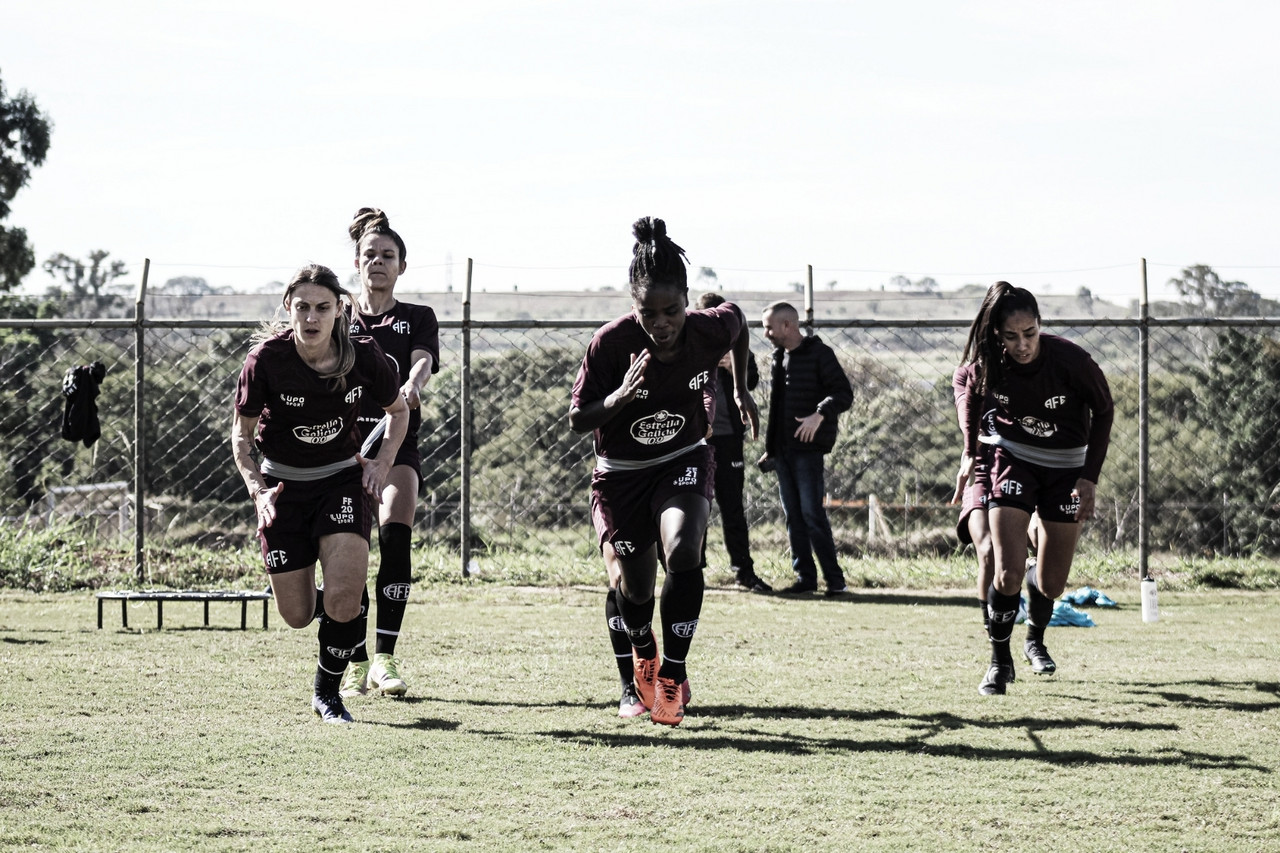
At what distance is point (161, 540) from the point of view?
1366 centimetres

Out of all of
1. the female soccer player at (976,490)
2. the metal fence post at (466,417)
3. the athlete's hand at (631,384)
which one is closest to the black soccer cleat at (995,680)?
the female soccer player at (976,490)

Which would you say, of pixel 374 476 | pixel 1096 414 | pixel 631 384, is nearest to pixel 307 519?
pixel 374 476

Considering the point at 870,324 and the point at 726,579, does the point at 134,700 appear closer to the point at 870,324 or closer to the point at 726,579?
the point at 726,579

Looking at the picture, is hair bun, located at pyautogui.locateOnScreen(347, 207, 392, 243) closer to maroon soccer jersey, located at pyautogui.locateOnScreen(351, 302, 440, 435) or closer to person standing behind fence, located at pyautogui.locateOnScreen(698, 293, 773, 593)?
maroon soccer jersey, located at pyautogui.locateOnScreen(351, 302, 440, 435)

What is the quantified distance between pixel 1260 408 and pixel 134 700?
43.6ft

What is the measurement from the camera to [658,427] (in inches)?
251

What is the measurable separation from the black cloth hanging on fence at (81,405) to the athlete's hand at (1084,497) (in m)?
7.22

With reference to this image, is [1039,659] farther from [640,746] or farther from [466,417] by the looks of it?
[466,417]

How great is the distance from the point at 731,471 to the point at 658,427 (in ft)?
16.6

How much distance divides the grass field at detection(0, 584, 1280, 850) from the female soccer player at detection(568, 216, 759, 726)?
0.46 m

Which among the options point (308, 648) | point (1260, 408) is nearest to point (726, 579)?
point (308, 648)

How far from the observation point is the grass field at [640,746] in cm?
431

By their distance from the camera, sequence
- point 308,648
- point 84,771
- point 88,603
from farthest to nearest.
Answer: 1. point 88,603
2. point 308,648
3. point 84,771

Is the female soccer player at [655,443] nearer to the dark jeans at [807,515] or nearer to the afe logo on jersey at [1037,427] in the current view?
the afe logo on jersey at [1037,427]
